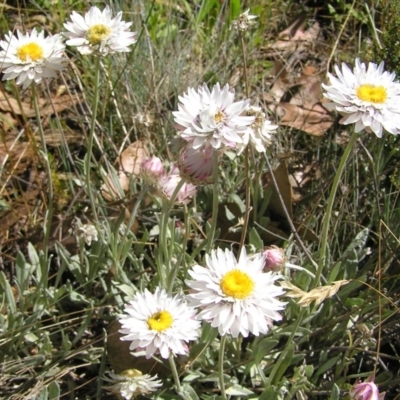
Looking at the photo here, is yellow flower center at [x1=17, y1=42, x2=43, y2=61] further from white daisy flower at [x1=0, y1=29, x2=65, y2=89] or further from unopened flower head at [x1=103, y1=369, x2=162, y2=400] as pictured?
unopened flower head at [x1=103, y1=369, x2=162, y2=400]

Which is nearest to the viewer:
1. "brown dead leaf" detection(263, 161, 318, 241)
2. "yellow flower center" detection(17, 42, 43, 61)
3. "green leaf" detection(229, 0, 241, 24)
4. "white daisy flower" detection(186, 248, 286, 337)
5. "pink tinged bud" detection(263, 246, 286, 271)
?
Answer: "white daisy flower" detection(186, 248, 286, 337)

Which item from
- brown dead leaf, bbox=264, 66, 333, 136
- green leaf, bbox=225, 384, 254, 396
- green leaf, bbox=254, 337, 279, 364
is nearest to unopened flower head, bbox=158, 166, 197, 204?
green leaf, bbox=254, 337, 279, 364

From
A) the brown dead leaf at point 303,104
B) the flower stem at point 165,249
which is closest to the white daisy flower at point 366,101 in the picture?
the flower stem at point 165,249

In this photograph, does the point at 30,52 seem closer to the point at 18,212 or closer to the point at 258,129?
the point at 258,129

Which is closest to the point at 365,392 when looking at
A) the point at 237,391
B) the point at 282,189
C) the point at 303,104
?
the point at 237,391

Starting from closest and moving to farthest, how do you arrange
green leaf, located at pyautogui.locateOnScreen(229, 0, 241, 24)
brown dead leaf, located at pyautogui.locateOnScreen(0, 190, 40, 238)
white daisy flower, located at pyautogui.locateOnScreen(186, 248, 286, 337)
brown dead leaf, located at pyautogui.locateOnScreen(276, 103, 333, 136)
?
white daisy flower, located at pyautogui.locateOnScreen(186, 248, 286, 337) < brown dead leaf, located at pyautogui.locateOnScreen(0, 190, 40, 238) < brown dead leaf, located at pyautogui.locateOnScreen(276, 103, 333, 136) < green leaf, located at pyautogui.locateOnScreen(229, 0, 241, 24)

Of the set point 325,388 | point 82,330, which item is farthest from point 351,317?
point 82,330

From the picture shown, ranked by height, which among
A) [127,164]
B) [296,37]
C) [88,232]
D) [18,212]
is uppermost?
[296,37]
